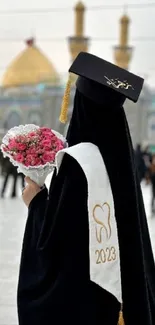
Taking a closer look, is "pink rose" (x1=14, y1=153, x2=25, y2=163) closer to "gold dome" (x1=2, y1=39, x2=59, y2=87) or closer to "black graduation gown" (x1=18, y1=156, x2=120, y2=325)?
"black graduation gown" (x1=18, y1=156, x2=120, y2=325)

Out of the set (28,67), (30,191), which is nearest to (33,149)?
(30,191)

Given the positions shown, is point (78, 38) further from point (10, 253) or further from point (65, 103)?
point (65, 103)

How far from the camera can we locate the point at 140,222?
215 cm

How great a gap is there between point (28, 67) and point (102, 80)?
41.5 m

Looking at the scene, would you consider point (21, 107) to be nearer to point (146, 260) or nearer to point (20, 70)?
point (20, 70)

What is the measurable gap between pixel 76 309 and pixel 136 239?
0.95 ft

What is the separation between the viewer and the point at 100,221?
2.03 m

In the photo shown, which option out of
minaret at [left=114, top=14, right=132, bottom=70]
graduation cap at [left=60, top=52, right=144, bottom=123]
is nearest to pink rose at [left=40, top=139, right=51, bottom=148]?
graduation cap at [left=60, top=52, right=144, bottom=123]

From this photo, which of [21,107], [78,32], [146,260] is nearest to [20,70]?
[21,107]

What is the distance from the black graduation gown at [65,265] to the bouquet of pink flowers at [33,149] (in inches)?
5.1

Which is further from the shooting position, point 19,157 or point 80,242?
point 19,157

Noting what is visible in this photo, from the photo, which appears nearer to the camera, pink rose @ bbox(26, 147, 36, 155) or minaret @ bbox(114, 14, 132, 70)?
pink rose @ bbox(26, 147, 36, 155)

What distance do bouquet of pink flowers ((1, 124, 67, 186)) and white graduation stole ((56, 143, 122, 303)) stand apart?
0.44ft

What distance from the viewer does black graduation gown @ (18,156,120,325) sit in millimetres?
2029
